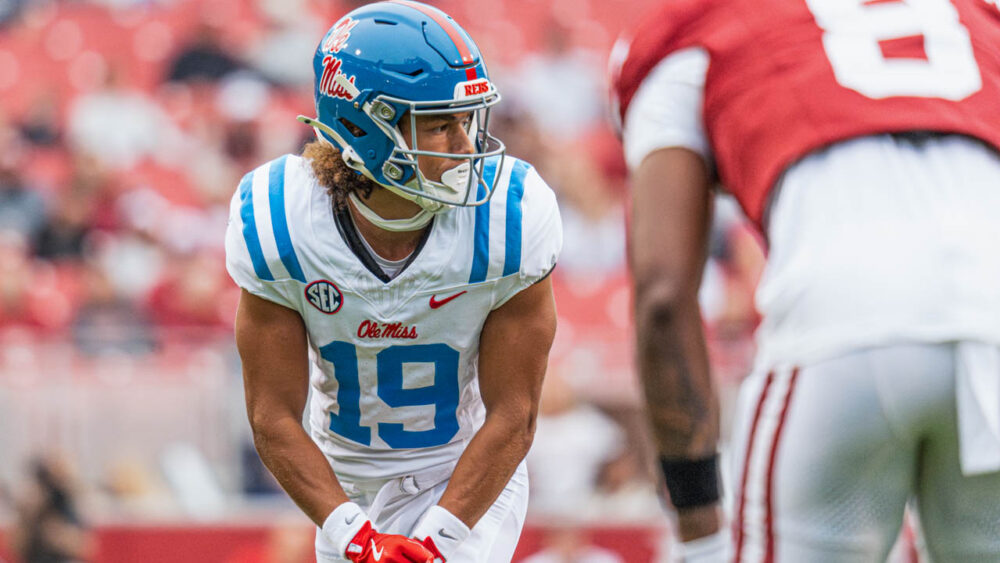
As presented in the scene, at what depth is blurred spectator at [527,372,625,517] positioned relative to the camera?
6590 mm

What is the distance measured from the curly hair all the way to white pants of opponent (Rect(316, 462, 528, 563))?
28.4 inches

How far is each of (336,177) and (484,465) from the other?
766mm

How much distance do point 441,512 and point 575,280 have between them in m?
5.44

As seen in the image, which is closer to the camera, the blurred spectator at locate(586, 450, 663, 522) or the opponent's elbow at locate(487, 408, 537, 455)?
the opponent's elbow at locate(487, 408, 537, 455)

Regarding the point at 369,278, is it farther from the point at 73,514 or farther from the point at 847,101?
the point at 73,514

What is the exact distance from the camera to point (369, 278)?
3.08m

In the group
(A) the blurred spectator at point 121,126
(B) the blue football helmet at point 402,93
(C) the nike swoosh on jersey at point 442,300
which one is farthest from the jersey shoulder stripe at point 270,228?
(A) the blurred spectator at point 121,126

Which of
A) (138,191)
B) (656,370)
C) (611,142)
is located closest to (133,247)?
(138,191)

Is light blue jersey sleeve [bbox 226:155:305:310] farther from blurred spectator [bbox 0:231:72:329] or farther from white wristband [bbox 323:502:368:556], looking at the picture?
blurred spectator [bbox 0:231:72:329]

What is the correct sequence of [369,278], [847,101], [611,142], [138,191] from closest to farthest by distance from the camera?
[847,101]
[369,278]
[138,191]
[611,142]

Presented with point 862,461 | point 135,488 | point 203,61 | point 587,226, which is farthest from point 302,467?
point 203,61

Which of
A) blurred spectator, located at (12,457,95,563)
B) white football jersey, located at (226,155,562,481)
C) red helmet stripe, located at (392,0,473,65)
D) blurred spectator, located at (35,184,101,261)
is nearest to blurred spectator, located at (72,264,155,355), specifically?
blurred spectator, located at (35,184,101,261)

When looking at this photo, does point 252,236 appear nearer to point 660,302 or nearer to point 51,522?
point 660,302

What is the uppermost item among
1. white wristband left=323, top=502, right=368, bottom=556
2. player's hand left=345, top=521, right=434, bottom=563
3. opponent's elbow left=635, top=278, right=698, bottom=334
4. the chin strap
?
opponent's elbow left=635, top=278, right=698, bottom=334
